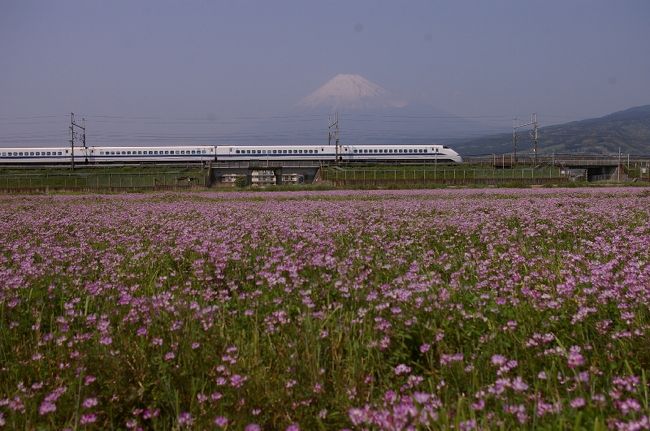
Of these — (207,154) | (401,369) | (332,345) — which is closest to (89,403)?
(332,345)

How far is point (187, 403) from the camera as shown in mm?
3154

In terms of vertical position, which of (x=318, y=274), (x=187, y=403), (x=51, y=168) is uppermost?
(x=51, y=168)

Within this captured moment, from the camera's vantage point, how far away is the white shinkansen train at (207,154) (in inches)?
3393

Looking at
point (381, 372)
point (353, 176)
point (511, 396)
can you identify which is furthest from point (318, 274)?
point (353, 176)

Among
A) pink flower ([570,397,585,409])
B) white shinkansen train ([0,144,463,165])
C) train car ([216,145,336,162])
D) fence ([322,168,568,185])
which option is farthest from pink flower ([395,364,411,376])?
train car ([216,145,336,162])

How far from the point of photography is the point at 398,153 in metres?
84.7

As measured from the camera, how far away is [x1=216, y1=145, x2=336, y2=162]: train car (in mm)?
86875

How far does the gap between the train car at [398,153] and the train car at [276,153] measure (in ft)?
11.0

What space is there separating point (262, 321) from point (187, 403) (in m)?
1.20

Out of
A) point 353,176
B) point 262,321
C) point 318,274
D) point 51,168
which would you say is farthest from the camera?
point 51,168

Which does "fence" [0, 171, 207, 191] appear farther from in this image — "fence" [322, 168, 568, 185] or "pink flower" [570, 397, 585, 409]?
"pink flower" [570, 397, 585, 409]

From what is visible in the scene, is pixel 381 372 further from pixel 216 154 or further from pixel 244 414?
pixel 216 154

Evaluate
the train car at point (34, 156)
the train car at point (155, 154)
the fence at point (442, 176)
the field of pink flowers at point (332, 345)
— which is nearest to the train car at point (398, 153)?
the fence at point (442, 176)

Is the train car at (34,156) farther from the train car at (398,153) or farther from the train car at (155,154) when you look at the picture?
the train car at (398,153)
